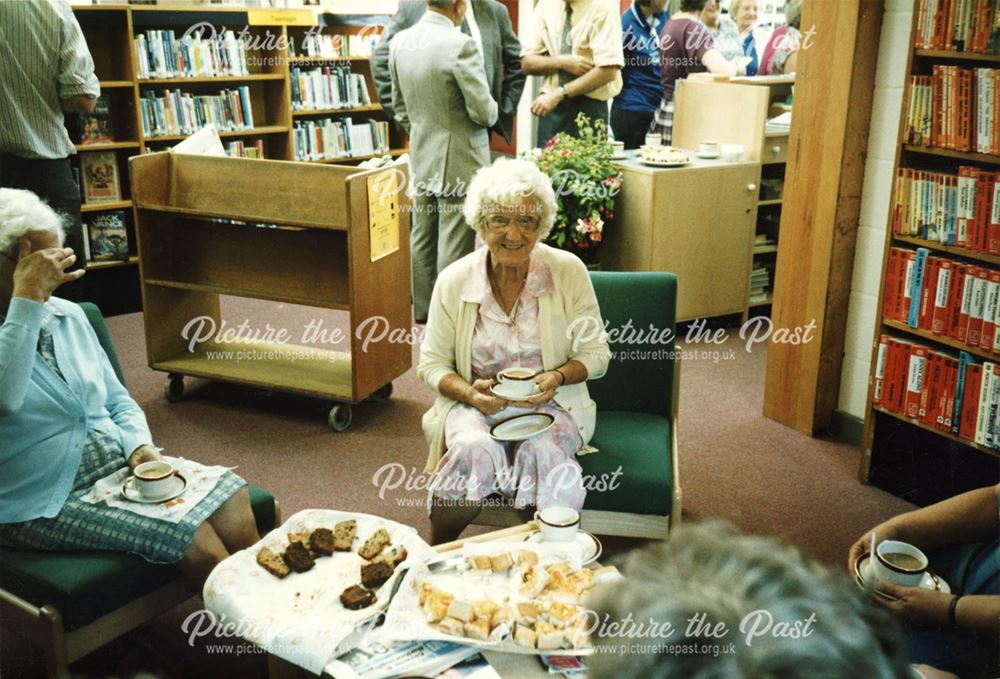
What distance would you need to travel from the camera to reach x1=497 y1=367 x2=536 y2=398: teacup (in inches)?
101

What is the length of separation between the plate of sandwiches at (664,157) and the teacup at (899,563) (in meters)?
3.04

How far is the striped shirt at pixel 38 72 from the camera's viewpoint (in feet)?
13.4

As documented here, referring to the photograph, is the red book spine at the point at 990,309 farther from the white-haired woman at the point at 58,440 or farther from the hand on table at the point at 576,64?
the hand on table at the point at 576,64

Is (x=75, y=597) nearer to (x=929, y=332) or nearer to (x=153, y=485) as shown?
(x=153, y=485)

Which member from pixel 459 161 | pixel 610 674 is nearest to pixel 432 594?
pixel 610 674

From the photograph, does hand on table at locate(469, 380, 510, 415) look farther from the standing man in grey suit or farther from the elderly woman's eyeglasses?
the standing man in grey suit

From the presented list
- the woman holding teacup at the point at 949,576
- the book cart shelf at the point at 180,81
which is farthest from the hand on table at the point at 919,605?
the book cart shelf at the point at 180,81

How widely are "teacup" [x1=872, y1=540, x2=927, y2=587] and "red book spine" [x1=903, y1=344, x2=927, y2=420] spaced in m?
1.43

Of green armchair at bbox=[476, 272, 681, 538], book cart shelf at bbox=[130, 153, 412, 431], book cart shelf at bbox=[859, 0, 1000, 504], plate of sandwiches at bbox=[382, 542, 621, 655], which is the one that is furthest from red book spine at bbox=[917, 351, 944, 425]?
book cart shelf at bbox=[130, 153, 412, 431]

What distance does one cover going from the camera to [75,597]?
2078mm

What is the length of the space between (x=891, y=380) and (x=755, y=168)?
6.12 feet

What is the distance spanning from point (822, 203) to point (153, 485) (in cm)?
261

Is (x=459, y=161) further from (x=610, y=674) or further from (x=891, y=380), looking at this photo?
(x=610, y=674)

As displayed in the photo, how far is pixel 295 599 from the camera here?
1.97 metres
